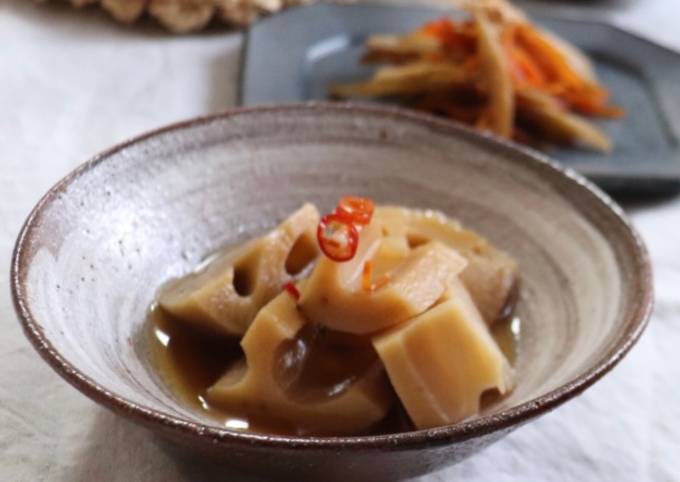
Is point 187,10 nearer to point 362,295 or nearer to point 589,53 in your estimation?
point 589,53

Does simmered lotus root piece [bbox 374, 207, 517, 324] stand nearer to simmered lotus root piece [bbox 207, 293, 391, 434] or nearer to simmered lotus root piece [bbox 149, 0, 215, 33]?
simmered lotus root piece [bbox 207, 293, 391, 434]

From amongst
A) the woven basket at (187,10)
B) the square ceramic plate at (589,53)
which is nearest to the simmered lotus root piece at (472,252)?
the square ceramic plate at (589,53)

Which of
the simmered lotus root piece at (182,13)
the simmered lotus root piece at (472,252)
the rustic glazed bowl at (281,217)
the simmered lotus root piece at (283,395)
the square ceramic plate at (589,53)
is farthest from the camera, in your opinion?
the simmered lotus root piece at (182,13)

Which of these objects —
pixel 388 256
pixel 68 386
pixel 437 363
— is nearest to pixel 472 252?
pixel 388 256

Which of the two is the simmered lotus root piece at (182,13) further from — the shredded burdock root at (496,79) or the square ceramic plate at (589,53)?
the shredded burdock root at (496,79)

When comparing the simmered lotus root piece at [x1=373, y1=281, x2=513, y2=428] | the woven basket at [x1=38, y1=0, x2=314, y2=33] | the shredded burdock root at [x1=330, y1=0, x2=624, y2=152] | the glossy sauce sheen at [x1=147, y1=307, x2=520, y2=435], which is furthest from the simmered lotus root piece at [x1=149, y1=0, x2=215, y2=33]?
the simmered lotus root piece at [x1=373, y1=281, x2=513, y2=428]

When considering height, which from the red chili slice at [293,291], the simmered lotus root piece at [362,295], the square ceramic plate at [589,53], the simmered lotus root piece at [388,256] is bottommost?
the square ceramic plate at [589,53]
